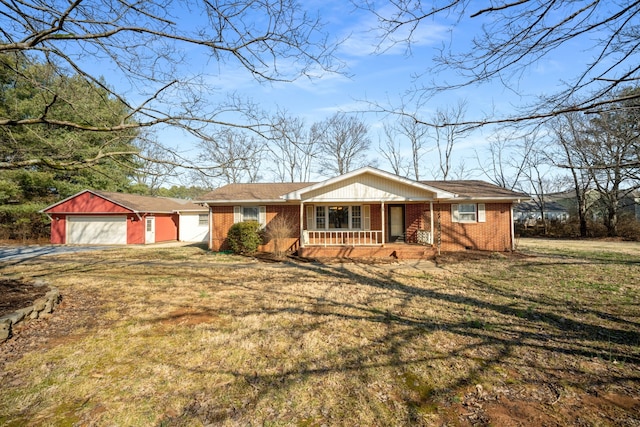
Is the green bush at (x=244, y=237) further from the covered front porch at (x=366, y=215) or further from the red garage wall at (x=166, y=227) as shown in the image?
the red garage wall at (x=166, y=227)

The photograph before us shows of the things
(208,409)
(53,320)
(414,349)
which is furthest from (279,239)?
(208,409)

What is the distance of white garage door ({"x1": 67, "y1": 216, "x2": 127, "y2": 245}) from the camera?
71.8 feet

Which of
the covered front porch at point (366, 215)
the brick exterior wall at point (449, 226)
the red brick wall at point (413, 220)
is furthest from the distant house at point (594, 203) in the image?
the covered front porch at point (366, 215)

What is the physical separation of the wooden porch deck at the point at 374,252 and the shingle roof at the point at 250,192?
12.5ft

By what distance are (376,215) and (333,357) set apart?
1244 cm

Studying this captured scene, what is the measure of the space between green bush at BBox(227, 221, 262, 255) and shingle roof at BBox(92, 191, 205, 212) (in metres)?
9.89

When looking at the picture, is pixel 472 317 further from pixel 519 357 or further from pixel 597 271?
pixel 597 271

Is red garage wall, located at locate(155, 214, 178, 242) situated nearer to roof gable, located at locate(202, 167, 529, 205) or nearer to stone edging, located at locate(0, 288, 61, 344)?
roof gable, located at locate(202, 167, 529, 205)

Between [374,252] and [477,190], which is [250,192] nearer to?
[374,252]

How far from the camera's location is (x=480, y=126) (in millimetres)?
3346

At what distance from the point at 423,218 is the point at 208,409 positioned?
14.5 metres

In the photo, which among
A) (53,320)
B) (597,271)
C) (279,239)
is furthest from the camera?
(279,239)

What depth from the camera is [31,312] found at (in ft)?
18.3

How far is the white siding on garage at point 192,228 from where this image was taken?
80.8 ft
